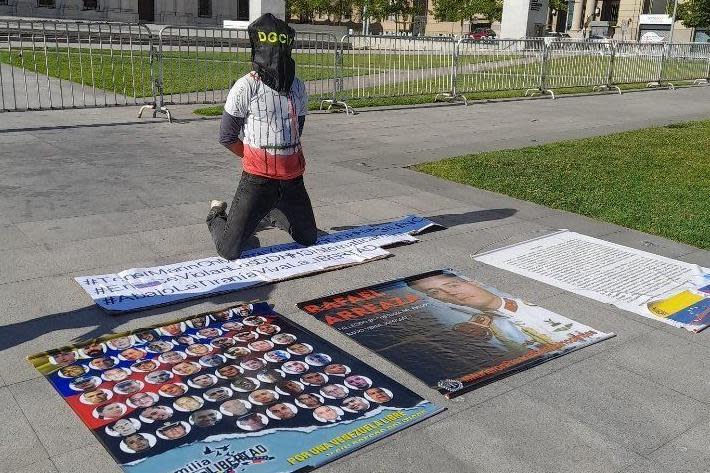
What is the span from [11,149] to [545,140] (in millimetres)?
8352

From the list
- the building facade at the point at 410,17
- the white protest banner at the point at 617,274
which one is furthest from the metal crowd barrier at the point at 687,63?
the white protest banner at the point at 617,274

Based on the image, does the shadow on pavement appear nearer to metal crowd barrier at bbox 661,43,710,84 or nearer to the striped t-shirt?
the striped t-shirt

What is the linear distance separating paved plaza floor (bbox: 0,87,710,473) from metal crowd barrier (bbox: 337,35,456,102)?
16.6 ft

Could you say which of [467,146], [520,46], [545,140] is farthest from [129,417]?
[520,46]

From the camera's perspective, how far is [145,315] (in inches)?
178

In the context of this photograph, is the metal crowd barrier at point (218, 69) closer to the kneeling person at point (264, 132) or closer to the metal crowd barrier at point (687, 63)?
the kneeling person at point (264, 132)

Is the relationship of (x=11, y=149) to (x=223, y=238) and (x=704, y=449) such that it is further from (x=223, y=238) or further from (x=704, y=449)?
(x=704, y=449)

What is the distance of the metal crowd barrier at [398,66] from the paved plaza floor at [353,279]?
5064 mm

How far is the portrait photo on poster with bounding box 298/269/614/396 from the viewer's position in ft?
13.1

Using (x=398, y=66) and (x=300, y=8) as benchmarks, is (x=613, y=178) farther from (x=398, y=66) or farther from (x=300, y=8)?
(x=300, y=8)

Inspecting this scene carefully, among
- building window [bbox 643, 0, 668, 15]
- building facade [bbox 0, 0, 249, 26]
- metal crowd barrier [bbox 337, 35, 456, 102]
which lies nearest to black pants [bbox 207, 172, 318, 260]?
metal crowd barrier [bbox 337, 35, 456, 102]

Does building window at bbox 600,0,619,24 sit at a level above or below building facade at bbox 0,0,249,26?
above

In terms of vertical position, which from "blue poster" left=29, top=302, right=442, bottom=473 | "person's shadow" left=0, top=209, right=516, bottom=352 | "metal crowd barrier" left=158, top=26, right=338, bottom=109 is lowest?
"blue poster" left=29, top=302, right=442, bottom=473

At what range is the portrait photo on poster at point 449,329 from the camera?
3.99 m
